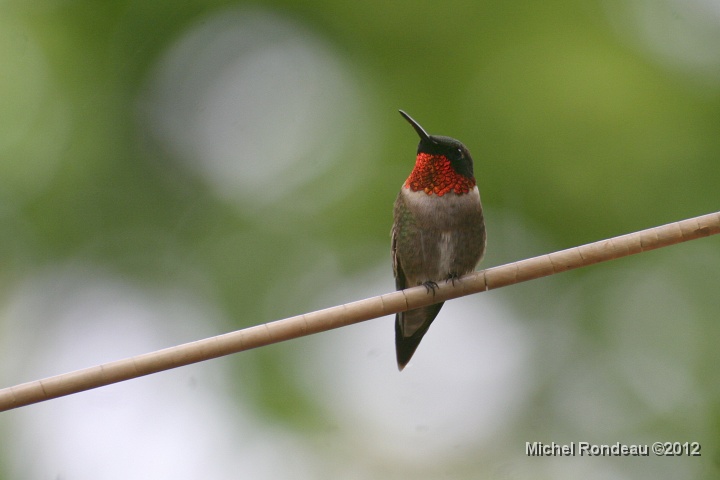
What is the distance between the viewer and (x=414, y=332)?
365 cm

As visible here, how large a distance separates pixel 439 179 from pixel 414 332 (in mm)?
665

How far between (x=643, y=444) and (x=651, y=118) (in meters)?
1.96

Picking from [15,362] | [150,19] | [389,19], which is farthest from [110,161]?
[389,19]

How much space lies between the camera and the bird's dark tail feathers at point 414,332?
3.59 meters

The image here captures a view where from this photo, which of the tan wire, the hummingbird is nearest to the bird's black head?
the hummingbird

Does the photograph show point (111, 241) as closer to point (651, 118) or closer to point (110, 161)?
point (110, 161)

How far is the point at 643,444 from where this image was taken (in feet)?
13.1

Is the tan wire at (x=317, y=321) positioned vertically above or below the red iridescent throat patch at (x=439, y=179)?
below

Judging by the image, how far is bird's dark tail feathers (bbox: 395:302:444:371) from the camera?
359 cm

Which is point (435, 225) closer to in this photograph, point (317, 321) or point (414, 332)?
point (414, 332)

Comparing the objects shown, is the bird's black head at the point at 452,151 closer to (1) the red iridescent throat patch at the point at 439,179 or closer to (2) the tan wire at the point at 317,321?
(1) the red iridescent throat patch at the point at 439,179

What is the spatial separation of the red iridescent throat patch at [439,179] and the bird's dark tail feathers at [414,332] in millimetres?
487

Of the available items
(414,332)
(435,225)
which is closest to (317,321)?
(435,225)

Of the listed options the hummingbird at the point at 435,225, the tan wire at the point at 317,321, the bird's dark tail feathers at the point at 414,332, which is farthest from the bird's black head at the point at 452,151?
the tan wire at the point at 317,321
